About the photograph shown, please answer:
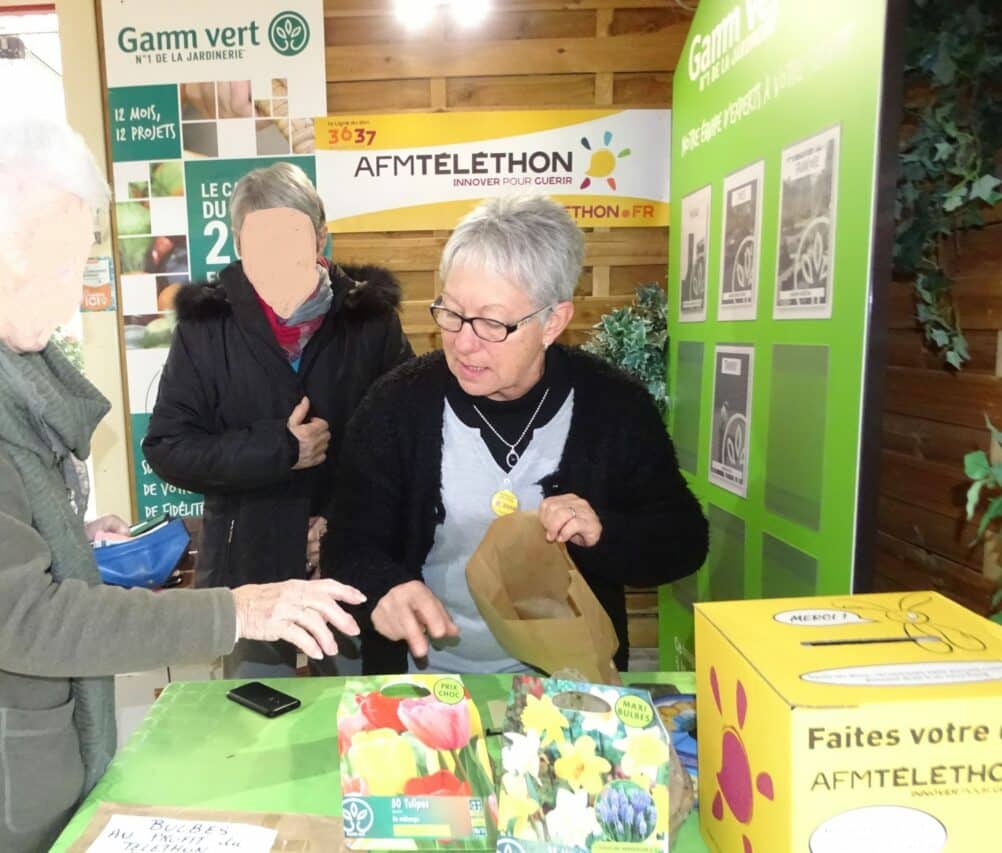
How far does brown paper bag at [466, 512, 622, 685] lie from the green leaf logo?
99.7 inches

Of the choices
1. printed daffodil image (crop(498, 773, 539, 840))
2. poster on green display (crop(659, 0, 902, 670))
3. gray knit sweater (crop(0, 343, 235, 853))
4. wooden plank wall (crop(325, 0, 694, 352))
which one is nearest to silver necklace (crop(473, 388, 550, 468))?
poster on green display (crop(659, 0, 902, 670))

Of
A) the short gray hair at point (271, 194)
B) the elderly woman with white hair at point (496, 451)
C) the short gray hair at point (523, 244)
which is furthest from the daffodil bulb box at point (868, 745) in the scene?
the short gray hair at point (271, 194)

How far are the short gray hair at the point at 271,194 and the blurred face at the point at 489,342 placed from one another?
607 millimetres

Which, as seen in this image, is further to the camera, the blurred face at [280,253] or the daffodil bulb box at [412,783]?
the blurred face at [280,253]

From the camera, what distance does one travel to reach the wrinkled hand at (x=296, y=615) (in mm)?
973

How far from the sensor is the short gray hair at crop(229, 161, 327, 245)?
1.86 meters

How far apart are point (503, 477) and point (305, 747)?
636mm

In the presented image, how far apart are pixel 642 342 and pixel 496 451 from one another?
4.25ft

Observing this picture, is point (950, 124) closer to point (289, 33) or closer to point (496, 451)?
A: point (496, 451)

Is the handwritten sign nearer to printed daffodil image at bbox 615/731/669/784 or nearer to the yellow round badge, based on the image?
printed daffodil image at bbox 615/731/669/784

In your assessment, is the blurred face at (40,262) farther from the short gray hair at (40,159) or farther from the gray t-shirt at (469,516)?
the gray t-shirt at (469,516)

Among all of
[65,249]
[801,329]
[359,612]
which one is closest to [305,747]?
[359,612]

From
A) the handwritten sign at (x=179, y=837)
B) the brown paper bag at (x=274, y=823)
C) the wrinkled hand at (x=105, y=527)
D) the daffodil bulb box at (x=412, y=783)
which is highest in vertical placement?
the wrinkled hand at (x=105, y=527)

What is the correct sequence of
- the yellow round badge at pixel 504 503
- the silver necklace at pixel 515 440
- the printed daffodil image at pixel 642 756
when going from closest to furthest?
1. the printed daffodil image at pixel 642 756
2. the yellow round badge at pixel 504 503
3. the silver necklace at pixel 515 440
